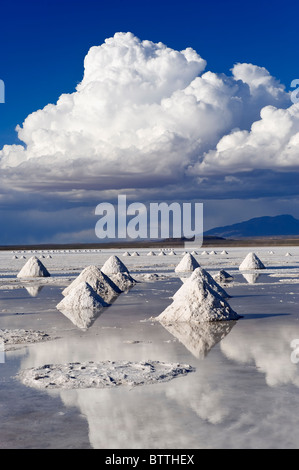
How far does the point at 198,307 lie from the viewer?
12555 millimetres

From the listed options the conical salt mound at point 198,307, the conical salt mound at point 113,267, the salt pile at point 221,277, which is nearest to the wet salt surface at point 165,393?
the conical salt mound at point 198,307

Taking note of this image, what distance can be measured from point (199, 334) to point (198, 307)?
1819mm

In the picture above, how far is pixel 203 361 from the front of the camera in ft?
27.0

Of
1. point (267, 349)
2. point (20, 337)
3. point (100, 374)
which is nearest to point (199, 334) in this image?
point (267, 349)

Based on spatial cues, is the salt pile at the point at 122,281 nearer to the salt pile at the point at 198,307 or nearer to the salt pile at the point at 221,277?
the salt pile at the point at 221,277

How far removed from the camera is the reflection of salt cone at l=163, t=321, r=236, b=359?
9.34m

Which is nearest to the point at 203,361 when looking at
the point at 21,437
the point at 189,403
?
the point at 189,403

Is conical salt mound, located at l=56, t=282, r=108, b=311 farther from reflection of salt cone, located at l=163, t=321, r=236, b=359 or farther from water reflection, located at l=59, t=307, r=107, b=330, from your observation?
reflection of salt cone, located at l=163, t=321, r=236, b=359

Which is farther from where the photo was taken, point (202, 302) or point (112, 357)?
point (202, 302)

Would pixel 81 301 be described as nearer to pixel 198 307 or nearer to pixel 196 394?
pixel 198 307

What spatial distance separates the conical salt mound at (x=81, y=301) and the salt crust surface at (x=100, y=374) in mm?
6862

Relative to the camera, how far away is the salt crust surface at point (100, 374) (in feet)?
22.8
